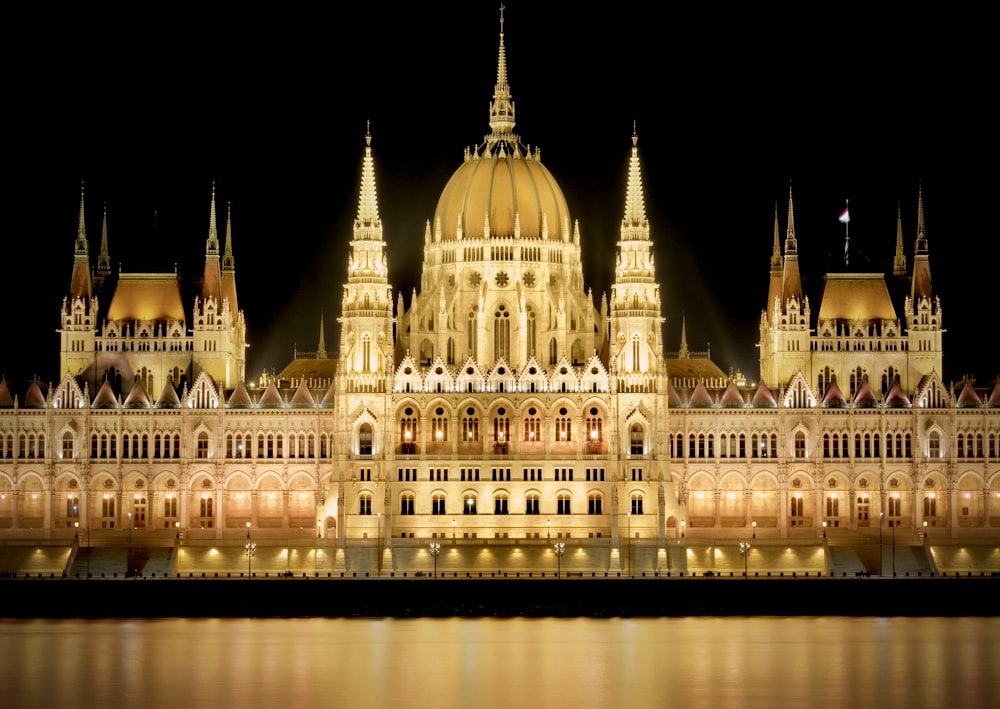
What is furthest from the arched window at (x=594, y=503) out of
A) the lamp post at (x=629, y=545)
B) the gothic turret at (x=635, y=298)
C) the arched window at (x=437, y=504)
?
the arched window at (x=437, y=504)

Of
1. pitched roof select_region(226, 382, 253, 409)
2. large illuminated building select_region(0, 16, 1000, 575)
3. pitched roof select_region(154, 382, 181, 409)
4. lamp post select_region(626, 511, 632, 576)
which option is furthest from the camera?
pitched roof select_region(154, 382, 181, 409)

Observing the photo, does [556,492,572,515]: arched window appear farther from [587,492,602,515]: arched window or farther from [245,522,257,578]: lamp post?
[245,522,257,578]: lamp post

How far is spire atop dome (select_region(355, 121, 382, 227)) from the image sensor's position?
194 metres

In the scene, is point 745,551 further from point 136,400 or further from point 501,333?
point 136,400

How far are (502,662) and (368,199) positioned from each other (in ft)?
163

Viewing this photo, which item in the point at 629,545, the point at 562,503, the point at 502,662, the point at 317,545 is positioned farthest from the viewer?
the point at 562,503

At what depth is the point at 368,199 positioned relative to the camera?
194m

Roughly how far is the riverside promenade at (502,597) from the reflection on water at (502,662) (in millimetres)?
2365

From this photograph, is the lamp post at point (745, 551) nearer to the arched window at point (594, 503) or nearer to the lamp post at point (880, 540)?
the lamp post at point (880, 540)

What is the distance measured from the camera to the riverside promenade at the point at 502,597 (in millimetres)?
170000

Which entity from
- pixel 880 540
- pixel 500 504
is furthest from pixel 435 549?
pixel 880 540

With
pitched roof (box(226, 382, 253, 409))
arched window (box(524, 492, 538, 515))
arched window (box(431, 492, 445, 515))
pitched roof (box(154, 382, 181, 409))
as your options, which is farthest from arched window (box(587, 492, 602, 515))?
pitched roof (box(154, 382, 181, 409))

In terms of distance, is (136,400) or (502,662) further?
(136,400)

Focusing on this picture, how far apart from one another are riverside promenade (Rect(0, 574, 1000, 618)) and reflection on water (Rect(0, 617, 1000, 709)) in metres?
2.36
